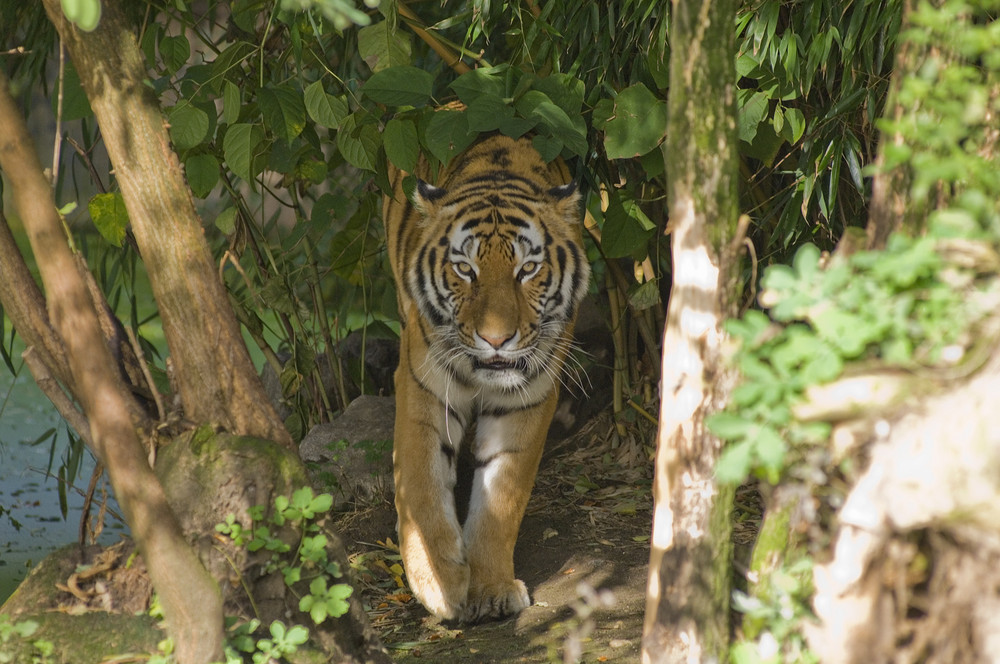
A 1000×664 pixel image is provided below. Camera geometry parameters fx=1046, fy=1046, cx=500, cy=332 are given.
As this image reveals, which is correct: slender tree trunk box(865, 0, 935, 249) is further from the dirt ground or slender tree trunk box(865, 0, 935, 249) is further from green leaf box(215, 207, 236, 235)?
green leaf box(215, 207, 236, 235)

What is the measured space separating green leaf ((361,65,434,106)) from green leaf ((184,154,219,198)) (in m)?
0.47

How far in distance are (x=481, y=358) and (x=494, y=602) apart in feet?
2.30

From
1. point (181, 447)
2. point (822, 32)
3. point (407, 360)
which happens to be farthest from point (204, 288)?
point (822, 32)

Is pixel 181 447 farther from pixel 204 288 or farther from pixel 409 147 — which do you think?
pixel 409 147

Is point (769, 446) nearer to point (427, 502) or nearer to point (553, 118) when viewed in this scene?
point (553, 118)

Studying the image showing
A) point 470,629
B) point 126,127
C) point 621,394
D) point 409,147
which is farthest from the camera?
point 621,394

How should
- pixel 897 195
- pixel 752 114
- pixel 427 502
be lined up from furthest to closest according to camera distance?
pixel 427 502 < pixel 752 114 < pixel 897 195

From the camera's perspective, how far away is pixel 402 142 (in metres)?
2.72

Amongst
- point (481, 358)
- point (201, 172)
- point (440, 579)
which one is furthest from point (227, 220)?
point (440, 579)

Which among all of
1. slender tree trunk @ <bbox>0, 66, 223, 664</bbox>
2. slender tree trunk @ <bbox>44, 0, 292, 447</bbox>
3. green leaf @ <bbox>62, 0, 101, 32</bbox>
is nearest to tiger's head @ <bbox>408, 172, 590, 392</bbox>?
slender tree trunk @ <bbox>44, 0, 292, 447</bbox>

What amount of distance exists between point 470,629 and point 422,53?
228cm

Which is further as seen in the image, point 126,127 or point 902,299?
point 126,127

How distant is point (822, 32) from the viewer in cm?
273

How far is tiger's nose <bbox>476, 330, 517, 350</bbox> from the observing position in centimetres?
302
